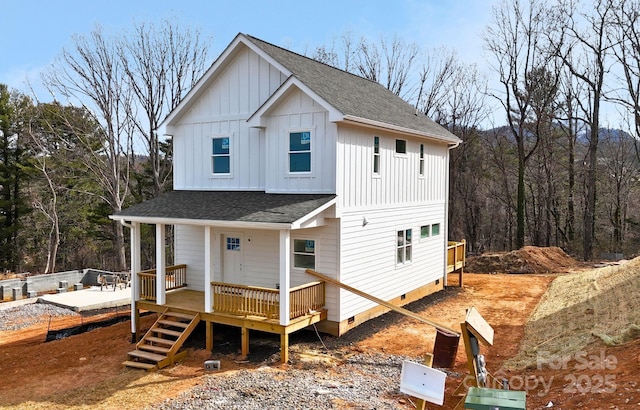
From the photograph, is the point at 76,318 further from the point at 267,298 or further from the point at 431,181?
the point at 431,181

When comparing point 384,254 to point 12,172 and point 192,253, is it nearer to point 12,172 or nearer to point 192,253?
point 192,253

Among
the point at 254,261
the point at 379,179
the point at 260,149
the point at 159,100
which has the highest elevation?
the point at 159,100

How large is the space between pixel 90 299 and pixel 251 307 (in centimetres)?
1153

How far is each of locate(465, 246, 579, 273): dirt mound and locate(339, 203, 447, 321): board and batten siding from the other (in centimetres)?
721

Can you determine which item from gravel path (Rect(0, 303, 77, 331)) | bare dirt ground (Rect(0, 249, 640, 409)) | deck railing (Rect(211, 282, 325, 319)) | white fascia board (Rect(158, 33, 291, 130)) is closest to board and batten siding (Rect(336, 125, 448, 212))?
deck railing (Rect(211, 282, 325, 319))

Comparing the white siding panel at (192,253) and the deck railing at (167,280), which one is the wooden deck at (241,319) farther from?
the white siding panel at (192,253)

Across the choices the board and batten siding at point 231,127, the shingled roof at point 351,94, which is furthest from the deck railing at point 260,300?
the shingled roof at point 351,94

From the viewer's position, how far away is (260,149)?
14.1 m

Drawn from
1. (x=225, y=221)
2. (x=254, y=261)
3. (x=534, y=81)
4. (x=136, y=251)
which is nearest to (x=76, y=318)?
(x=136, y=251)

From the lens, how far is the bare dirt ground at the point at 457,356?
8406 millimetres

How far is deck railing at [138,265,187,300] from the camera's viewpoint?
1334 centimetres

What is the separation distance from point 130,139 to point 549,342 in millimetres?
26505

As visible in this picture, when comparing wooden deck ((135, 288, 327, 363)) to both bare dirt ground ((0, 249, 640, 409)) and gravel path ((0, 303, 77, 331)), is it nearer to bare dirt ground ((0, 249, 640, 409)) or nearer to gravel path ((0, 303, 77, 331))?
bare dirt ground ((0, 249, 640, 409))

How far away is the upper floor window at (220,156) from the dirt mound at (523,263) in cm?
1605
